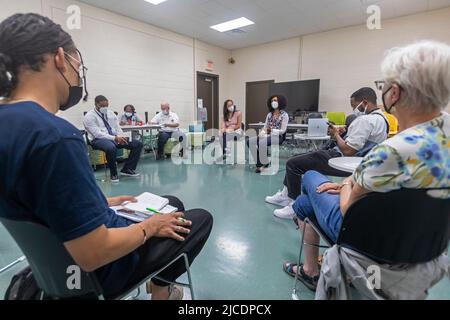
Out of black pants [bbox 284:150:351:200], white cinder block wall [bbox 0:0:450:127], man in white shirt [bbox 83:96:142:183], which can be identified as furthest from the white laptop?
man in white shirt [bbox 83:96:142:183]

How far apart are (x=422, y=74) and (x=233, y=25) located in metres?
6.21

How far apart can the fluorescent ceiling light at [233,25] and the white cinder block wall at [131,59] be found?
3.75ft

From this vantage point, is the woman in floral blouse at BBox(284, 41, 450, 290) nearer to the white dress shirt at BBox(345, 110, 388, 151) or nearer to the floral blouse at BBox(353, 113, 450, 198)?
the floral blouse at BBox(353, 113, 450, 198)

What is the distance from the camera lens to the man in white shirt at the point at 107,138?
373 cm

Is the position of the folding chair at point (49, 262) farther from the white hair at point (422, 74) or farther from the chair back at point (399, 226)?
the white hair at point (422, 74)

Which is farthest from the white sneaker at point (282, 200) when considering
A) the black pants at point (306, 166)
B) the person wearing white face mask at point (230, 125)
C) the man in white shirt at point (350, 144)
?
the person wearing white face mask at point (230, 125)

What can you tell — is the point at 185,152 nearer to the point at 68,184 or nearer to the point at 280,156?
the point at 280,156

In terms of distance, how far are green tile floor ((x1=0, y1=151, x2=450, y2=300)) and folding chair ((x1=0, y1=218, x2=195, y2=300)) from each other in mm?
812

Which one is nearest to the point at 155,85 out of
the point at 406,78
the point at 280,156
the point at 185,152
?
the point at 185,152

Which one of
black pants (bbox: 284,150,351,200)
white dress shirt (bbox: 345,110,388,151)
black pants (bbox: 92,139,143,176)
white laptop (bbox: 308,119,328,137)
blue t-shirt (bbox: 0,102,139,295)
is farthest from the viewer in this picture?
white laptop (bbox: 308,119,328,137)

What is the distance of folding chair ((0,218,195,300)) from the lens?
Answer: 65 cm

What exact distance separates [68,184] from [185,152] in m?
5.21

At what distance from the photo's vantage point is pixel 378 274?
815 millimetres

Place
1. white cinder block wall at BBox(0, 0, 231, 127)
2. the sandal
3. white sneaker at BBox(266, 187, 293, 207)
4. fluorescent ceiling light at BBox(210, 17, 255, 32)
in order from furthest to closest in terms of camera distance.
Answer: fluorescent ceiling light at BBox(210, 17, 255, 32), white cinder block wall at BBox(0, 0, 231, 127), white sneaker at BBox(266, 187, 293, 207), the sandal
